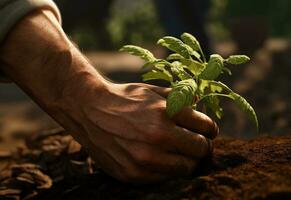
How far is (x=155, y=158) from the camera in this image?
1485 millimetres

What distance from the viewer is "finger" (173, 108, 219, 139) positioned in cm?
155

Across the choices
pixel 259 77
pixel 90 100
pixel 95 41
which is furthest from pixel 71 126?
pixel 95 41

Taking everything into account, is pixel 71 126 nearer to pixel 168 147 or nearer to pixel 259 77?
pixel 168 147

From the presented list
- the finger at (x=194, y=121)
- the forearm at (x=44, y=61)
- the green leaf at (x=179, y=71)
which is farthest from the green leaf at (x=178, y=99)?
the forearm at (x=44, y=61)

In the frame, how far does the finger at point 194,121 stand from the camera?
155cm

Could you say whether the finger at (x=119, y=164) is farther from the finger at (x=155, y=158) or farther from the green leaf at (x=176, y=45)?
the green leaf at (x=176, y=45)

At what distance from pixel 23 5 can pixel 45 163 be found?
2.89 feet

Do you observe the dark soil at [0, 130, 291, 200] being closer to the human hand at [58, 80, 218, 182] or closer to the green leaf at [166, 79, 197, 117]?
the human hand at [58, 80, 218, 182]

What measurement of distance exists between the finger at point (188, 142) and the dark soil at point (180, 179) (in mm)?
85

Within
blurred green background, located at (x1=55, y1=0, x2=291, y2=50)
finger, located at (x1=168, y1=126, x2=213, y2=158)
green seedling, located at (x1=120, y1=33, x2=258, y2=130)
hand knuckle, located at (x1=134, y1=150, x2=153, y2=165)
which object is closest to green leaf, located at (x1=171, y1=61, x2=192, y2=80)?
green seedling, located at (x1=120, y1=33, x2=258, y2=130)

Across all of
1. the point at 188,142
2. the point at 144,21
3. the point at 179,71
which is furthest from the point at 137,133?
the point at 144,21

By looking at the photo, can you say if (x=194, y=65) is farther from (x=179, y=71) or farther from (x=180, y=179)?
(x=180, y=179)

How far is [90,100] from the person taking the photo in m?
1.60

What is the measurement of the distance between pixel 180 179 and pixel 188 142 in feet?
0.44
